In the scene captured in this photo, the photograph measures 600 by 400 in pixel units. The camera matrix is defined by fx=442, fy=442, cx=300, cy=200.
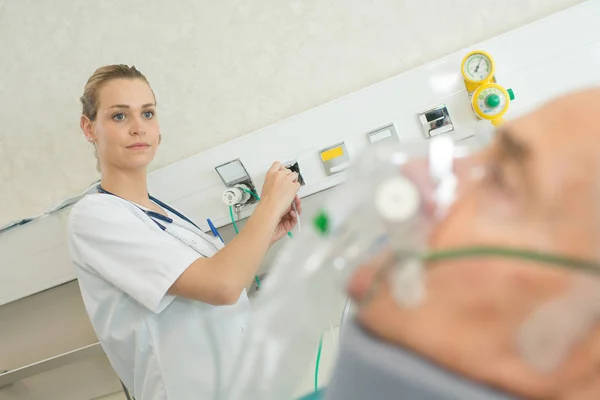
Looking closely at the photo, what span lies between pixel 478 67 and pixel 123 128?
103cm

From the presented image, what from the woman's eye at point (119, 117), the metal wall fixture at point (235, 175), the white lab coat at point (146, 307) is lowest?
the white lab coat at point (146, 307)

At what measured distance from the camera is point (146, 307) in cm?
105

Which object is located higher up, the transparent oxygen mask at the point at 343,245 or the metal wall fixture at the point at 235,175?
the metal wall fixture at the point at 235,175

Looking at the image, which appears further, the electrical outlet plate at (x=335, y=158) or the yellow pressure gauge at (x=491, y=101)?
the electrical outlet plate at (x=335, y=158)

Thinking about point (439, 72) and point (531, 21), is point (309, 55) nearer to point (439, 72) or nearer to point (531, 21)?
point (439, 72)

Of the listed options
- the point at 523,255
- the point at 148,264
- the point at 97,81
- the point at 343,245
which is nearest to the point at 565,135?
the point at 523,255

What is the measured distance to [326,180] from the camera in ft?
4.60

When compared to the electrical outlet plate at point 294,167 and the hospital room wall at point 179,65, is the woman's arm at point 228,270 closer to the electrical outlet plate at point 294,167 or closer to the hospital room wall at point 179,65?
the electrical outlet plate at point 294,167

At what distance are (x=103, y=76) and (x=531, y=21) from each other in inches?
50.5

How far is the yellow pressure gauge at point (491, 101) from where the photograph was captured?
1.22 m

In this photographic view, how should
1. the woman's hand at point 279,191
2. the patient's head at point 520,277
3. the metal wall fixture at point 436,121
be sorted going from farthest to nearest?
the metal wall fixture at point 436,121, the woman's hand at point 279,191, the patient's head at point 520,277

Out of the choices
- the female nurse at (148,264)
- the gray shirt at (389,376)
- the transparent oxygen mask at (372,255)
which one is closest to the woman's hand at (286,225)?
the female nurse at (148,264)

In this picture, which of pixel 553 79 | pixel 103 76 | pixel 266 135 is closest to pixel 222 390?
pixel 266 135

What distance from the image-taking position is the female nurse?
97cm
